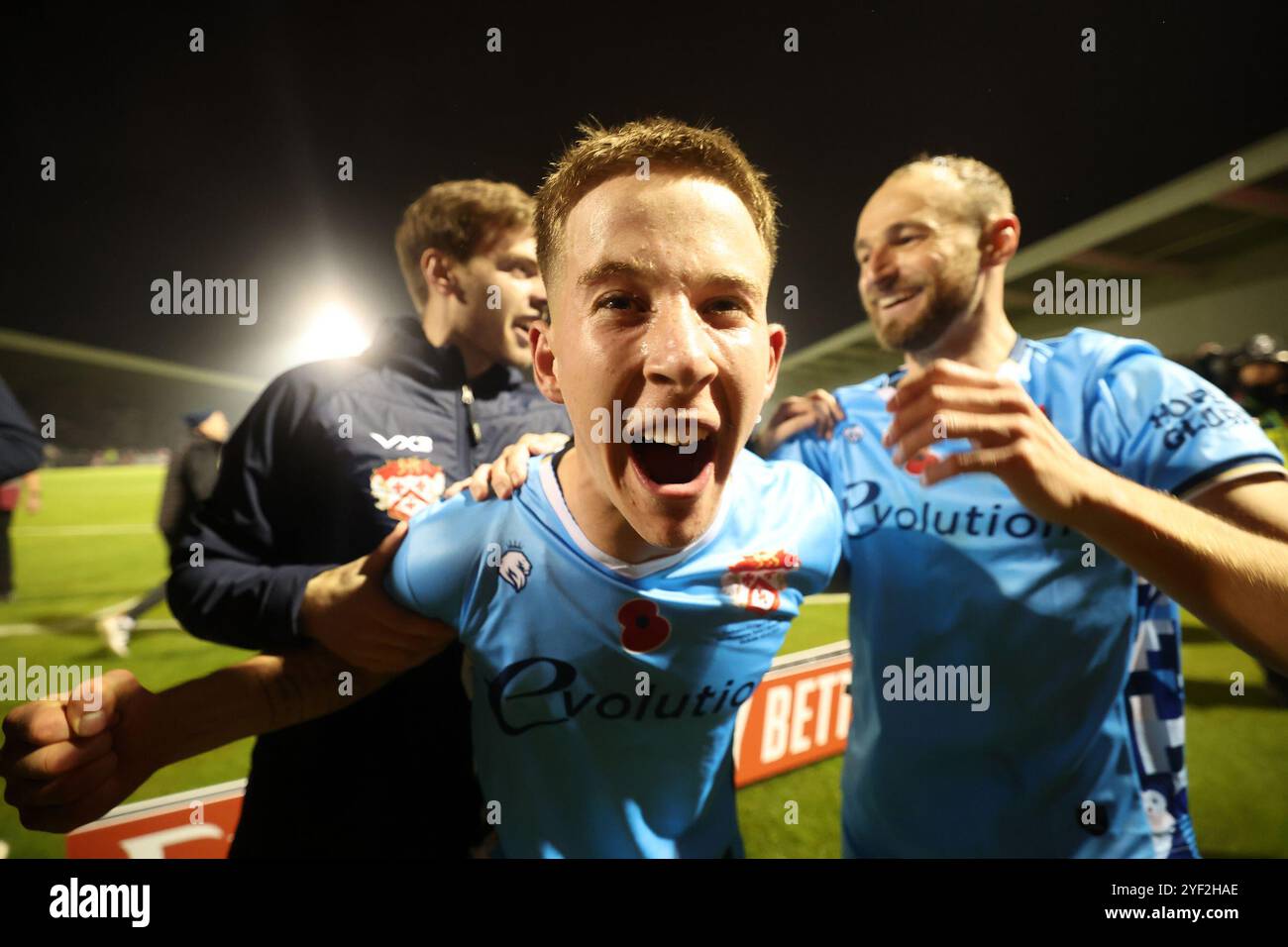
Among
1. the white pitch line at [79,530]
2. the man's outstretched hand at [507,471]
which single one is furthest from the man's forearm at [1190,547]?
the white pitch line at [79,530]

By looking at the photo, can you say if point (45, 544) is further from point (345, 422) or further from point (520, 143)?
point (520, 143)

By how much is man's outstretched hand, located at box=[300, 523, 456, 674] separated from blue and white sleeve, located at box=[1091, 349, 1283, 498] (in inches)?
58.2

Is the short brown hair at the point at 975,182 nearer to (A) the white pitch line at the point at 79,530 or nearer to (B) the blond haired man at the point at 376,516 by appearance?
(B) the blond haired man at the point at 376,516

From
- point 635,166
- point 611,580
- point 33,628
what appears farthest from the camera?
point 33,628

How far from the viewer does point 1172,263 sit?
1548mm

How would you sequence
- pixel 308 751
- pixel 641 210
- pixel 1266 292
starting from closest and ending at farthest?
pixel 641 210 < pixel 308 751 < pixel 1266 292

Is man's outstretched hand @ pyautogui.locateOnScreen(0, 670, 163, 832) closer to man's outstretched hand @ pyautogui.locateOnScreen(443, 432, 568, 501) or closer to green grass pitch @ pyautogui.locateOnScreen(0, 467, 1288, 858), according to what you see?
green grass pitch @ pyautogui.locateOnScreen(0, 467, 1288, 858)

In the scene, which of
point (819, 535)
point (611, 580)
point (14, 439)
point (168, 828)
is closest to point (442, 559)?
point (611, 580)

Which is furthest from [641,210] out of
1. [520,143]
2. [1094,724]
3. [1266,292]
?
[1266,292]

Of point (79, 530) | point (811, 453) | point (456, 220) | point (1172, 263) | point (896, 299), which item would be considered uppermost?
point (456, 220)

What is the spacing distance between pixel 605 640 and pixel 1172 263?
163cm

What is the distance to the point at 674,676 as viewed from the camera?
1312 millimetres

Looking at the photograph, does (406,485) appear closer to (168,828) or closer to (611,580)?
(611,580)

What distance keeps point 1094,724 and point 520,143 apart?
5.92ft
